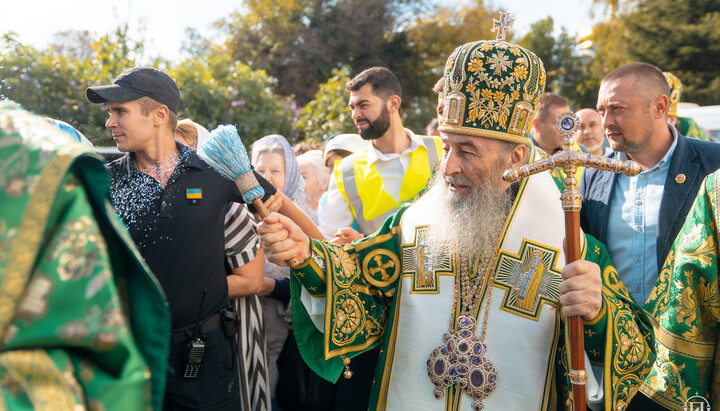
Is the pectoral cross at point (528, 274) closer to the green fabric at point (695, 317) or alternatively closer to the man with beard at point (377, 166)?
the green fabric at point (695, 317)

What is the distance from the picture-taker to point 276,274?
4371mm

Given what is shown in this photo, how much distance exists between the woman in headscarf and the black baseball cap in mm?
1355

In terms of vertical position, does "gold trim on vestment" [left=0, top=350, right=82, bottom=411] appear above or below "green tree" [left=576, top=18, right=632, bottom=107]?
below

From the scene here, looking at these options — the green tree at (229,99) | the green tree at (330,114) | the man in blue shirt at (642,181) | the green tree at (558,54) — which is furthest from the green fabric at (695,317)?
the green tree at (558,54)

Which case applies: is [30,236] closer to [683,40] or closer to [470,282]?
[470,282]

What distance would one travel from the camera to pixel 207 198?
3.14 m

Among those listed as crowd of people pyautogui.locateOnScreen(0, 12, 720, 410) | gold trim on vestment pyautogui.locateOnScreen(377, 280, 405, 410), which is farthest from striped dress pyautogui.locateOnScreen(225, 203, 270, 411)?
gold trim on vestment pyautogui.locateOnScreen(377, 280, 405, 410)

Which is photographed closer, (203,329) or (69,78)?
(203,329)

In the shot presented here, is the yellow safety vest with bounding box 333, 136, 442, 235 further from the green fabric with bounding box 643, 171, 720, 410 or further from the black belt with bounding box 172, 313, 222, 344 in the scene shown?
the green fabric with bounding box 643, 171, 720, 410

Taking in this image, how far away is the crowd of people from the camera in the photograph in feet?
3.85

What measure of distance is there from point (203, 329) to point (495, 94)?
1852 millimetres

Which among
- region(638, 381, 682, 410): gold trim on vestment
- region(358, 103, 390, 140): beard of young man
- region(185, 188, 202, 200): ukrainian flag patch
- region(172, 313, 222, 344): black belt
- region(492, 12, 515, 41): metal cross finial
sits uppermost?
region(492, 12, 515, 41): metal cross finial

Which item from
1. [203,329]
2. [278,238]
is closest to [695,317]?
[278,238]

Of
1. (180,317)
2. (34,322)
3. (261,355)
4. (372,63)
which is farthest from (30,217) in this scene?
(372,63)
